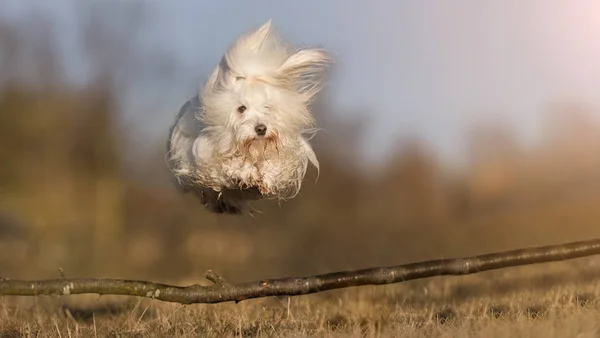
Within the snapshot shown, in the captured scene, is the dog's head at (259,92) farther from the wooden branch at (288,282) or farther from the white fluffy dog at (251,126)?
the wooden branch at (288,282)

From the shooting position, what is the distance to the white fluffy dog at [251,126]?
619cm

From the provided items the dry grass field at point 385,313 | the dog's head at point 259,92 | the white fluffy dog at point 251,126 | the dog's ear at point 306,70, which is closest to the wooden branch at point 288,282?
the dry grass field at point 385,313

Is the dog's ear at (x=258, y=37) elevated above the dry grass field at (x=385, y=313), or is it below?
above

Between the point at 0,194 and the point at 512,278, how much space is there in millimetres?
11686

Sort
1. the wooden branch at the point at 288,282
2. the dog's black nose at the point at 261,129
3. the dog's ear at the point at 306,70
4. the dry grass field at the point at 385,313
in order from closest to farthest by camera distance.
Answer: the wooden branch at the point at 288,282, the dry grass field at the point at 385,313, the dog's black nose at the point at 261,129, the dog's ear at the point at 306,70

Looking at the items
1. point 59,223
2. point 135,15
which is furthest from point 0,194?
point 135,15

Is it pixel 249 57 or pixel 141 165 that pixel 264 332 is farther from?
pixel 141 165

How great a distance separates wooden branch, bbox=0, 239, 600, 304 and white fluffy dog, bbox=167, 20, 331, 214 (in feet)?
4.66

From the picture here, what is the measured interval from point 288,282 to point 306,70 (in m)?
2.42

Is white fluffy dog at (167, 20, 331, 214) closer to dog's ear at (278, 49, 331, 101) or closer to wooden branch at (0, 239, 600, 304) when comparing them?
dog's ear at (278, 49, 331, 101)

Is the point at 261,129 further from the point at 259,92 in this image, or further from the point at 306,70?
the point at 306,70

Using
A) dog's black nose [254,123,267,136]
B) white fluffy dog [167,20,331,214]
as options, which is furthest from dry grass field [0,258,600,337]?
dog's black nose [254,123,267,136]

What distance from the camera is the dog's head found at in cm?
622

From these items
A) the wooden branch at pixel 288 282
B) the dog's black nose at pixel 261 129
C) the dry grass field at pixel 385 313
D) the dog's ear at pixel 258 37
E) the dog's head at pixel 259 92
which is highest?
the dog's ear at pixel 258 37
